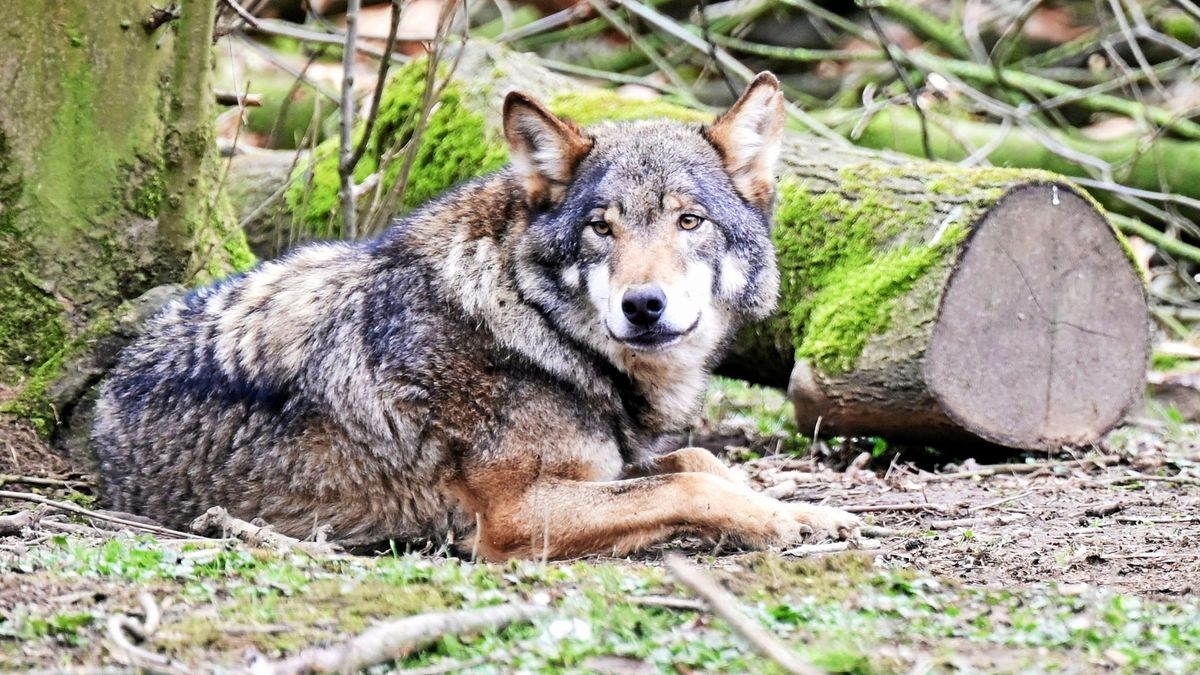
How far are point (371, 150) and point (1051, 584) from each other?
5.77 metres

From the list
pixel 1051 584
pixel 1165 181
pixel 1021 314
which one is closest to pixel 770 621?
pixel 1051 584

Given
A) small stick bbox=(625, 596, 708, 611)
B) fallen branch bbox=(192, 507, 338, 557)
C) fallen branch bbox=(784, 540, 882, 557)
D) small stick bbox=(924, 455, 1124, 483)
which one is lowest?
fallen branch bbox=(192, 507, 338, 557)

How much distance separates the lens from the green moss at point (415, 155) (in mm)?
8000

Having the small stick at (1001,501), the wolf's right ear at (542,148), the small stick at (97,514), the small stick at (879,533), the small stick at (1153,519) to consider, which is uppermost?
the wolf's right ear at (542,148)

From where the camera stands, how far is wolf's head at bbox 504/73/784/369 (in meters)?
5.23

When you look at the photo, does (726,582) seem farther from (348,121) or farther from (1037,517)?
(348,121)

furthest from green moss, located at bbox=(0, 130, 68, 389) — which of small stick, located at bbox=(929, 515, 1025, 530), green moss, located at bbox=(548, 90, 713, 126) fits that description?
small stick, located at bbox=(929, 515, 1025, 530)

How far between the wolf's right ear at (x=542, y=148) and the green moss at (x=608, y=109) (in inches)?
83.0

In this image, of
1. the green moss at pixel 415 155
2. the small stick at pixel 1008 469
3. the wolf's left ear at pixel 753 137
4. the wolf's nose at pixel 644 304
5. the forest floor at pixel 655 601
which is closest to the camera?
the forest floor at pixel 655 601

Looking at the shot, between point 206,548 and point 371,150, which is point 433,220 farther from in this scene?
point 371,150

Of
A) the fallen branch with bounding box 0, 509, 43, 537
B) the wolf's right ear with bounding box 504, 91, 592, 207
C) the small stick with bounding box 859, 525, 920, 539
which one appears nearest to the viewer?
the fallen branch with bounding box 0, 509, 43, 537

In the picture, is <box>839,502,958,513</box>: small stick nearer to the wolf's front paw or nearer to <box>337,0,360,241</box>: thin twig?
the wolf's front paw

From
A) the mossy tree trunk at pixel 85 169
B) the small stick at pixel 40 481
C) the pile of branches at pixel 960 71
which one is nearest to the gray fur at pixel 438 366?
the small stick at pixel 40 481

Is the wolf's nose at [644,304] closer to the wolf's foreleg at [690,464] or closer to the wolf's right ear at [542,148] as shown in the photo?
the wolf's right ear at [542,148]
